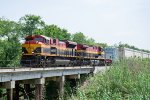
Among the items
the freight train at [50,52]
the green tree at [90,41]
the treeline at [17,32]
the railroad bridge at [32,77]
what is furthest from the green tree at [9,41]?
the green tree at [90,41]

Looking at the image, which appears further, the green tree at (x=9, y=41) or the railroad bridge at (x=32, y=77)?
the green tree at (x=9, y=41)

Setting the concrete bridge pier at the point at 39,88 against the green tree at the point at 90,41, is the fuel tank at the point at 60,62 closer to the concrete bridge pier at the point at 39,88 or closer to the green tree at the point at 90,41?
the concrete bridge pier at the point at 39,88

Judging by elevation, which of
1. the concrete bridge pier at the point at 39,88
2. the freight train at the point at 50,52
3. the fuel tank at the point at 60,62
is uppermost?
the freight train at the point at 50,52

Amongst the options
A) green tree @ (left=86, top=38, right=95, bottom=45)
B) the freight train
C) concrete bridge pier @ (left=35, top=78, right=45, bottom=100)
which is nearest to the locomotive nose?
the freight train

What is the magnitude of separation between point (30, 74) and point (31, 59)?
682 cm

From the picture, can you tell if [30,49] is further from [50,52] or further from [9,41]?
[9,41]

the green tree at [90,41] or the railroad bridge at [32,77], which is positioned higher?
the green tree at [90,41]

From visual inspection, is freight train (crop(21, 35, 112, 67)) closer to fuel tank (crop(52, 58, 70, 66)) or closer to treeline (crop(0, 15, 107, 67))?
fuel tank (crop(52, 58, 70, 66))

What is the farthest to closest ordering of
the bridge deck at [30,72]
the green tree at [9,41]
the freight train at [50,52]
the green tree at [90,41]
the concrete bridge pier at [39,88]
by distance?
the green tree at [90,41], the green tree at [9,41], the freight train at [50,52], the concrete bridge pier at [39,88], the bridge deck at [30,72]

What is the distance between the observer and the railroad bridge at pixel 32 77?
2617 centimetres

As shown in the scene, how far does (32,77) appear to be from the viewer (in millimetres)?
30266

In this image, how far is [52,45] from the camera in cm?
4000

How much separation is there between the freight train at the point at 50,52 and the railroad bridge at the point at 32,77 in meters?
1.55

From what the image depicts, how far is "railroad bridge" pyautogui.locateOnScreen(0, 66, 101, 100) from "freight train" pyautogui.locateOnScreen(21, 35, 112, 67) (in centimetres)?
155
